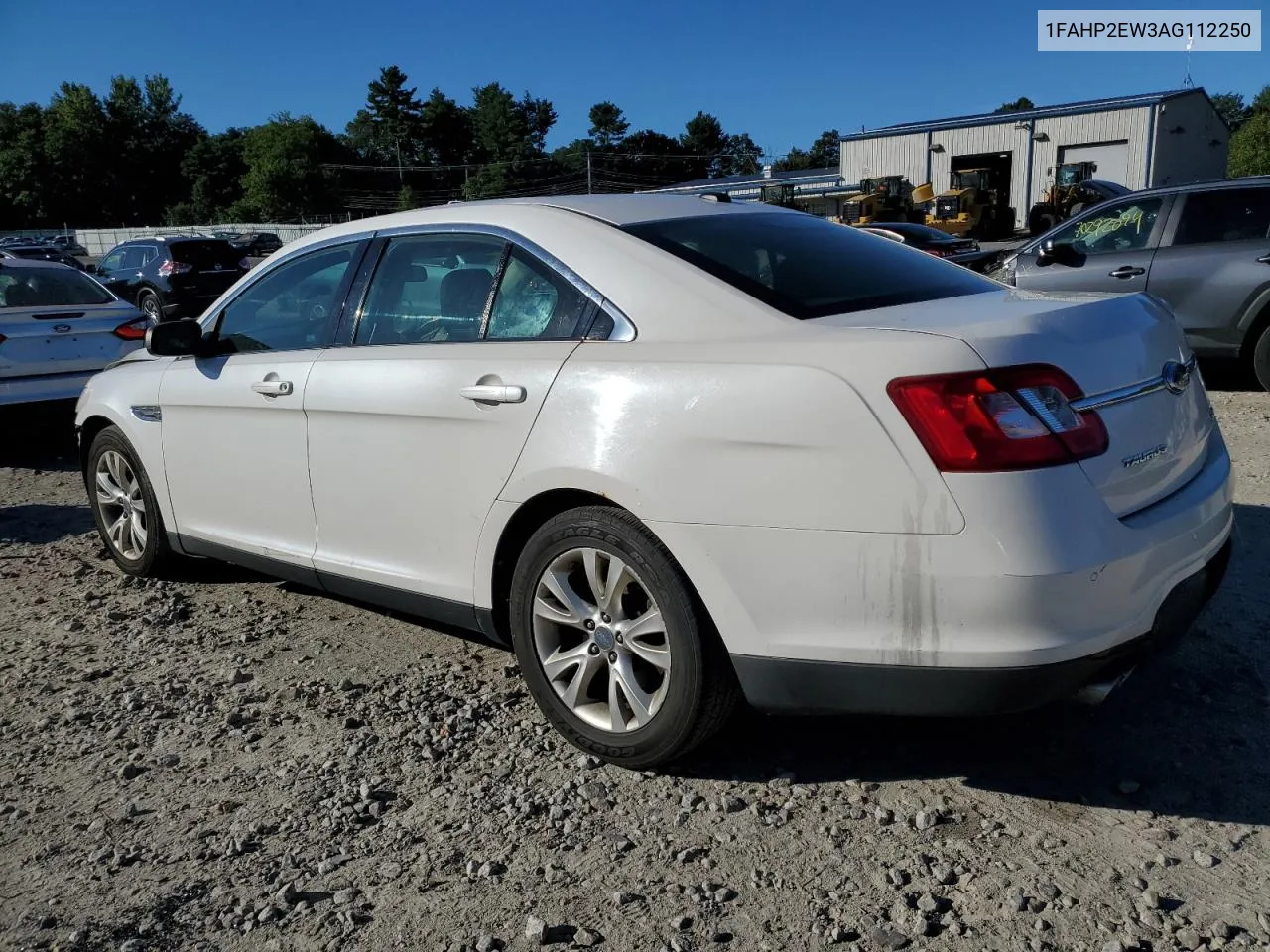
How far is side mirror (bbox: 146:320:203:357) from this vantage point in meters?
4.37

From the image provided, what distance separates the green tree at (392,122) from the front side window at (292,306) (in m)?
108

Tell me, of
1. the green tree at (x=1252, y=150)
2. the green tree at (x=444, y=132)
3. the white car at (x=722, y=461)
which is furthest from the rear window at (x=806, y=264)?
the green tree at (x=444, y=132)

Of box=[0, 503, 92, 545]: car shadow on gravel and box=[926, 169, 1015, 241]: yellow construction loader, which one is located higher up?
box=[926, 169, 1015, 241]: yellow construction loader

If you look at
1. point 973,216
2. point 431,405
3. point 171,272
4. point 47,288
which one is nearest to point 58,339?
point 47,288

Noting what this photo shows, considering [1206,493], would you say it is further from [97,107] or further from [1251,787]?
[97,107]

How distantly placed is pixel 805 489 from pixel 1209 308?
700cm

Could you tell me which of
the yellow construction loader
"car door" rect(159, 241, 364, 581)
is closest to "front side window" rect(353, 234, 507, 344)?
"car door" rect(159, 241, 364, 581)

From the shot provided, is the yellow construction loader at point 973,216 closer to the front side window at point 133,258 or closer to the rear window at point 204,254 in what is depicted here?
Answer: the rear window at point 204,254

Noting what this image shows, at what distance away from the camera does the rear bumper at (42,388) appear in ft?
26.0

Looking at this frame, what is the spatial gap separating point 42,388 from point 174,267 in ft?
41.7

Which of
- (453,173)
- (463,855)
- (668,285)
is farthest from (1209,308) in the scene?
(453,173)

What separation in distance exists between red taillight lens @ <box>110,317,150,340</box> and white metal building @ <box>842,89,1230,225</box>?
1620 inches

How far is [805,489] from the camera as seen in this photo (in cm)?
256

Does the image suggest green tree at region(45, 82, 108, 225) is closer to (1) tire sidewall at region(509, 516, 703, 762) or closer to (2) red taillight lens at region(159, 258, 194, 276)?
(2) red taillight lens at region(159, 258, 194, 276)
